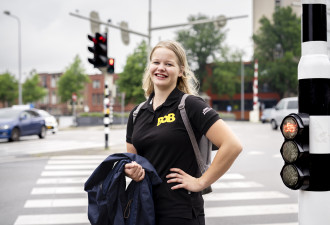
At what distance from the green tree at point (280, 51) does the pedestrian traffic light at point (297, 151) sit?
159 feet

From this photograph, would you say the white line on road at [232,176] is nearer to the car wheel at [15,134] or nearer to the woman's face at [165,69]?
the woman's face at [165,69]

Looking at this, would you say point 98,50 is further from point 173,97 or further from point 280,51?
point 280,51

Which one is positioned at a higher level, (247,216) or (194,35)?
(194,35)

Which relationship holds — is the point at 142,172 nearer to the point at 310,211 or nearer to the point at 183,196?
the point at 183,196

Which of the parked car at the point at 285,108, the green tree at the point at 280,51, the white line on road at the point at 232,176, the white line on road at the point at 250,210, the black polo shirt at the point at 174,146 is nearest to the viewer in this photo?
the black polo shirt at the point at 174,146

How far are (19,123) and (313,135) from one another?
698 inches

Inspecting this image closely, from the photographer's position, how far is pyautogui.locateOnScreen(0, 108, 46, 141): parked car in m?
17.5

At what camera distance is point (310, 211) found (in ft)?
6.80

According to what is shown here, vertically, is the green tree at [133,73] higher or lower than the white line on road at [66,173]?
higher

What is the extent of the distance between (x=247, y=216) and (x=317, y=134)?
145 inches

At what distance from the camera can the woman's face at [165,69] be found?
2.32m

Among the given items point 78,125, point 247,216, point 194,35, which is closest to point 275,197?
point 247,216

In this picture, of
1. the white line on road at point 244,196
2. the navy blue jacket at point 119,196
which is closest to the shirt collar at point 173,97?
the navy blue jacket at point 119,196

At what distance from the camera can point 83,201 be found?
6402 mm
